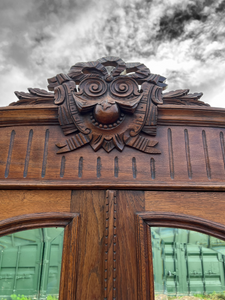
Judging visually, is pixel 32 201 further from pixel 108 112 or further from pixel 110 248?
pixel 108 112

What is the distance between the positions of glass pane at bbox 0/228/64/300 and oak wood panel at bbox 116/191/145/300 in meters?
0.21

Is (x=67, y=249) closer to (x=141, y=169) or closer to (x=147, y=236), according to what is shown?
(x=147, y=236)

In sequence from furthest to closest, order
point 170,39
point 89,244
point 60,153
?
point 170,39 → point 60,153 → point 89,244

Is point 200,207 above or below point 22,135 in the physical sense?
below

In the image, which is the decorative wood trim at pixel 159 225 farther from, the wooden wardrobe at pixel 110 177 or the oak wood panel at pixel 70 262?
the oak wood panel at pixel 70 262

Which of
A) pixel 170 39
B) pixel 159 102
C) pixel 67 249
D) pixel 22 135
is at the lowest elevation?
pixel 67 249

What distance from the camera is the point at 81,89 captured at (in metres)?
0.87

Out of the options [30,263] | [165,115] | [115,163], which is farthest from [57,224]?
[165,115]

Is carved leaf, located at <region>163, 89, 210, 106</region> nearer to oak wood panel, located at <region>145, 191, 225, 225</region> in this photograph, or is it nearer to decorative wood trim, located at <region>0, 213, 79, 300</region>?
oak wood panel, located at <region>145, 191, 225, 225</region>

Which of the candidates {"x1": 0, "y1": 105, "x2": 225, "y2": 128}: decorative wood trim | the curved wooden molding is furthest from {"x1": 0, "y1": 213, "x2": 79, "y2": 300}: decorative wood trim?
{"x1": 0, "y1": 105, "x2": 225, "y2": 128}: decorative wood trim

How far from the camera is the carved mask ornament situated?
33.1 inches

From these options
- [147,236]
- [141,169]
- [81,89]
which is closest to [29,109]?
[81,89]

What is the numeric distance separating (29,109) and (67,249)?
540 mm

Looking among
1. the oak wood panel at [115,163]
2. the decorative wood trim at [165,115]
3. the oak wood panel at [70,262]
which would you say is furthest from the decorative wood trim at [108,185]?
the decorative wood trim at [165,115]
